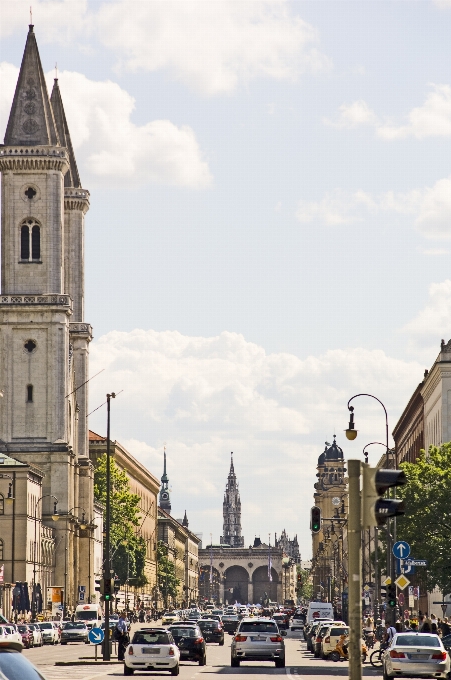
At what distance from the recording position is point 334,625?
64.7m

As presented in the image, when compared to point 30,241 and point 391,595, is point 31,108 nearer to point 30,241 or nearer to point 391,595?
point 30,241

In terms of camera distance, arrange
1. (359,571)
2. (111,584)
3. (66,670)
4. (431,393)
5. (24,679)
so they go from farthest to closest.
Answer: (431,393), (111,584), (66,670), (359,571), (24,679)

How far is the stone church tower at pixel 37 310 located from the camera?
12656 cm

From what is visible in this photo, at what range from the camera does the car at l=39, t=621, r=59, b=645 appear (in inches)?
3300

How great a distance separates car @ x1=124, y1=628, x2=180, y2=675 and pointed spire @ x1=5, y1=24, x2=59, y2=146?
87279 mm

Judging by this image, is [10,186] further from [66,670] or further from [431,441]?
[66,670]

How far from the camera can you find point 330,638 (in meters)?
61.5

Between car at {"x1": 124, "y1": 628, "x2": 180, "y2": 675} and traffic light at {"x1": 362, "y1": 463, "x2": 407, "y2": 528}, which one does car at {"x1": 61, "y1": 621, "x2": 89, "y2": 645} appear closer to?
car at {"x1": 124, "y1": 628, "x2": 180, "y2": 675}

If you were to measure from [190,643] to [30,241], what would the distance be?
79.8 metres

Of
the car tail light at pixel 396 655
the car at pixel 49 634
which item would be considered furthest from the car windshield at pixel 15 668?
the car at pixel 49 634

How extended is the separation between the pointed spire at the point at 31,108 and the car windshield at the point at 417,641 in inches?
3626

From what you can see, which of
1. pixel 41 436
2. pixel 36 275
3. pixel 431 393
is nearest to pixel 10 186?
pixel 36 275

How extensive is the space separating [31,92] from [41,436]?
28.6 meters

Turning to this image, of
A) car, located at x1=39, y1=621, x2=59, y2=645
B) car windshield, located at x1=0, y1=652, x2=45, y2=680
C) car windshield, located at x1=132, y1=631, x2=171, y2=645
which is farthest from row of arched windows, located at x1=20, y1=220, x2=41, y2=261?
car windshield, located at x1=0, y1=652, x2=45, y2=680
